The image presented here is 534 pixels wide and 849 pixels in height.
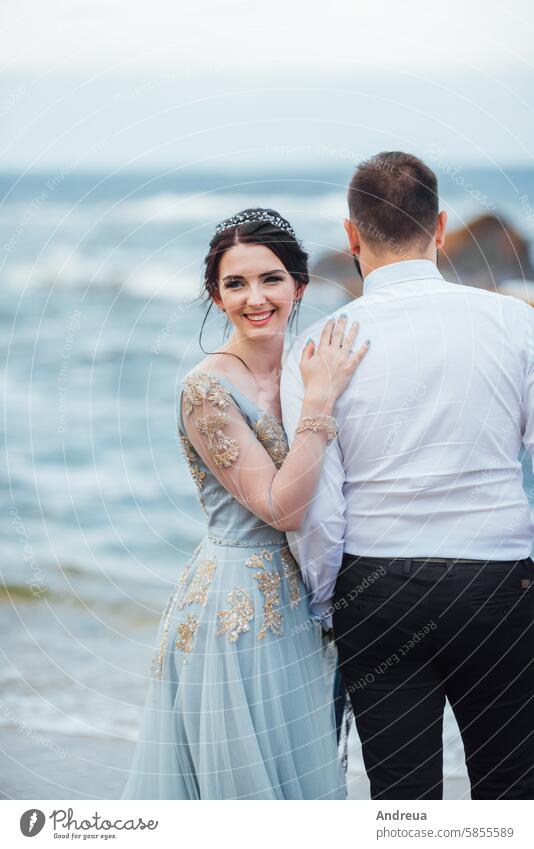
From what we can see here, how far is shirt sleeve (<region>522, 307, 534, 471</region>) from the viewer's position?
1718 mm

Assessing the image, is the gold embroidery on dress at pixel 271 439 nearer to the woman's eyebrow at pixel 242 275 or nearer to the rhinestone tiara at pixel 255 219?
the woman's eyebrow at pixel 242 275

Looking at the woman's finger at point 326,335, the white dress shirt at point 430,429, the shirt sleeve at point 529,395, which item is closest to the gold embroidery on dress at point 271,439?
the white dress shirt at point 430,429

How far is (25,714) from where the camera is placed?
3.34 meters

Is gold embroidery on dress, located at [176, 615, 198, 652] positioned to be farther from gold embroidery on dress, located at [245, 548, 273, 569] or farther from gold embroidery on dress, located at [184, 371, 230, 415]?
gold embroidery on dress, located at [184, 371, 230, 415]

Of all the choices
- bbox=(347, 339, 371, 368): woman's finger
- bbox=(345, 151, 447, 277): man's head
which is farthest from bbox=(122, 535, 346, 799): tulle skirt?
bbox=(345, 151, 447, 277): man's head

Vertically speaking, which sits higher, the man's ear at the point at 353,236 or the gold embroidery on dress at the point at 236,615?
the man's ear at the point at 353,236

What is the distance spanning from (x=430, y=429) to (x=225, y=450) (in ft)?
1.28

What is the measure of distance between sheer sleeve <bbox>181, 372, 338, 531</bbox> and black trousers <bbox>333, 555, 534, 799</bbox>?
178 millimetres

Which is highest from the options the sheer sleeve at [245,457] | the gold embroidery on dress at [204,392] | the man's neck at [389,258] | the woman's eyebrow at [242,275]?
the woman's eyebrow at [242,275]

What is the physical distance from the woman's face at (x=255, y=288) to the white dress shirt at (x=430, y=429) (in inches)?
8.2

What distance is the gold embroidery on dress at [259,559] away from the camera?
1.90 metres

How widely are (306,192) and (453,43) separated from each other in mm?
2302

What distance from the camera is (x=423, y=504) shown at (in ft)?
5.71
